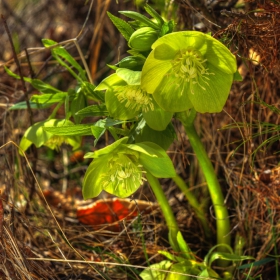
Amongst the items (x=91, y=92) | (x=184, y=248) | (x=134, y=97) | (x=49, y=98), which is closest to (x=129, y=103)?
(x=134, y=97)

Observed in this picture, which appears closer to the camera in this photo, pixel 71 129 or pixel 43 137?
pixel 71 129

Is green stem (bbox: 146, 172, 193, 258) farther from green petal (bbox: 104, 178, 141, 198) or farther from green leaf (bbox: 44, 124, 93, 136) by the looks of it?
green leaf (bbox: 44, 124, 93, 136)

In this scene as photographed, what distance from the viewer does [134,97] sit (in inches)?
41.6

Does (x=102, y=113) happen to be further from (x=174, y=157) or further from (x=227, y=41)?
(x=174, y=157)

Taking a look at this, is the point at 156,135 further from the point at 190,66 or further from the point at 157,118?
the point at 190,66

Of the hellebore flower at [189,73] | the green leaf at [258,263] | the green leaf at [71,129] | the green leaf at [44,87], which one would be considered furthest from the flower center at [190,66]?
the green leaf at [258,263]

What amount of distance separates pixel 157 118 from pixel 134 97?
64 mm

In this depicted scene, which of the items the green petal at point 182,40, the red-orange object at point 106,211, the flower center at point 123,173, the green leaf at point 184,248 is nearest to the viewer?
the green petal at point 182,40

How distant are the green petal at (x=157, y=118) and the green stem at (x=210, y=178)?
0.04m

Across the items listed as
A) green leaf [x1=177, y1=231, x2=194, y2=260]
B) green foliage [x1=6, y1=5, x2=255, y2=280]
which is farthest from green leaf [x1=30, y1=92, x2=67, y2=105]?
green leaf [x1=177, y1=231, x2=194, y2=260]

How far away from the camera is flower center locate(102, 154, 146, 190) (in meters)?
1.06

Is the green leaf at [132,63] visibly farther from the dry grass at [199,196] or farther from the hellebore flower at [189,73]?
the dry grass at [199,196]

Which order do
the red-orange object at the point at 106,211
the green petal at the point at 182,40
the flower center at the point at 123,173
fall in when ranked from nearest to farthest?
the green petal at the point at 182,40 < the flower center at the point at 123,173 < the red-orange object at the point at 106,211

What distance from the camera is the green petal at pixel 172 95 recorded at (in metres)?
1.04
